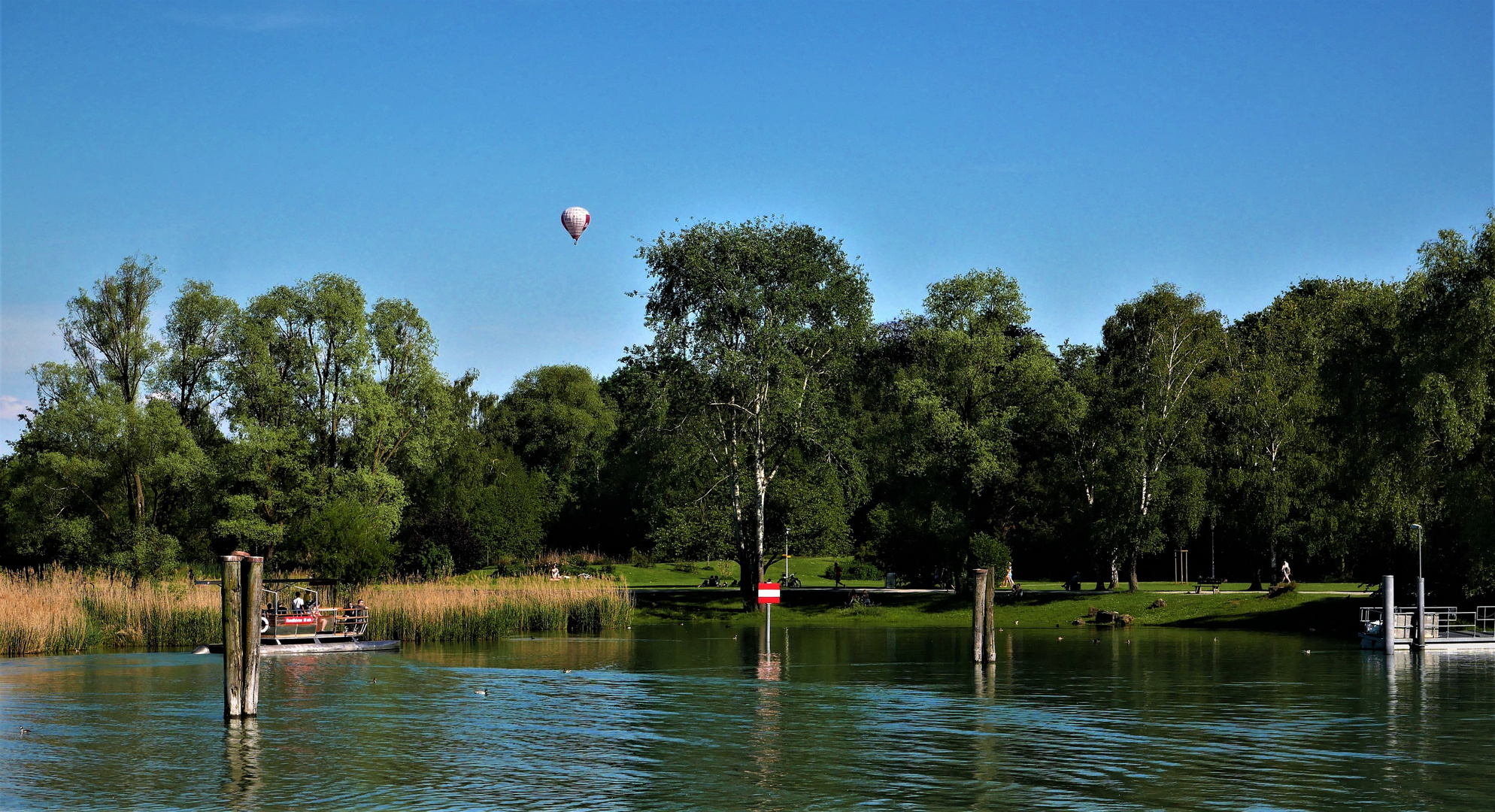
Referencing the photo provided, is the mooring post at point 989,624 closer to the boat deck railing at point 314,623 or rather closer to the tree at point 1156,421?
the boat deck railing at point 314,623

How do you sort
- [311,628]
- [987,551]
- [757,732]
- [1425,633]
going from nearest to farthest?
[757,732] → [1425,633] → [311,628] → [987,551]

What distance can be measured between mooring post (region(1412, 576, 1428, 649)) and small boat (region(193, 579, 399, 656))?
37833mm

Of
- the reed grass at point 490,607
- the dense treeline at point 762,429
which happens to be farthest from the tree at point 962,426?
the reed grass at point 490,607

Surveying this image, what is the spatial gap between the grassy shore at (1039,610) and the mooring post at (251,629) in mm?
39219

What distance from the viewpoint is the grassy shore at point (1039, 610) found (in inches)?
2452

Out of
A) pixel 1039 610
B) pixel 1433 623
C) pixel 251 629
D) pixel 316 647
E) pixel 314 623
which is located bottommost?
pixel 1039 610

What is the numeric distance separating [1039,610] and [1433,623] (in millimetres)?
19798

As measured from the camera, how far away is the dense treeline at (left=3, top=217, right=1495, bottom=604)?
2729 inches

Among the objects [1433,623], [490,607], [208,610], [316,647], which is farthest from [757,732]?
[1433,623]

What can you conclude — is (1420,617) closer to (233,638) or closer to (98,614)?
(233,638)

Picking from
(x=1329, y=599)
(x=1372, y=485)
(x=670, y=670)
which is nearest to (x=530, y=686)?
(x=670, y=670)

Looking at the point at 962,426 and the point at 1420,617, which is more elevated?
the point at 962,426

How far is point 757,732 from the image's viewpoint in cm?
3028

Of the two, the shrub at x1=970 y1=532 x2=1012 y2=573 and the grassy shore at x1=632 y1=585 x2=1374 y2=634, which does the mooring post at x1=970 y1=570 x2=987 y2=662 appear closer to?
the grassy shore at x1=632 y1=585 x2=1374 y2=634
